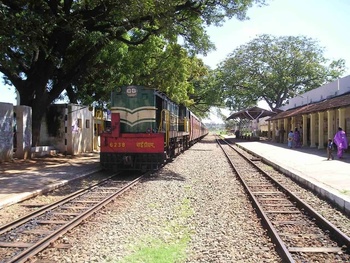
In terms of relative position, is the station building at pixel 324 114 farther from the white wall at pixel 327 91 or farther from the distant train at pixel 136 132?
the distant train at pixel 136 132

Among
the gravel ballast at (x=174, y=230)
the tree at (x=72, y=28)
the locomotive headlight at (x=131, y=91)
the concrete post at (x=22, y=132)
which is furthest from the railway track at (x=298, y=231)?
the concrete post at (x=22, y=132)

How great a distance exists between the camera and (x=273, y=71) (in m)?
48.0

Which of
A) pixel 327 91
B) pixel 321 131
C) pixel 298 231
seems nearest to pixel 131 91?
pixel 298 231

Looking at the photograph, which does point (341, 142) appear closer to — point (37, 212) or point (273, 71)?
point (37, 212)

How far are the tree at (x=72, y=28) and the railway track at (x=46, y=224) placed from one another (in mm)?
7326

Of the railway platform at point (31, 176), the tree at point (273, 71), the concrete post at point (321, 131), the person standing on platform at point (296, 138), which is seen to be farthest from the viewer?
the tree at point (273, 71)

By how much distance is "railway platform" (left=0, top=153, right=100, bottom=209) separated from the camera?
348 inches

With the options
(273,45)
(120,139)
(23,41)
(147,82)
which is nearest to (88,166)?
(120,139)

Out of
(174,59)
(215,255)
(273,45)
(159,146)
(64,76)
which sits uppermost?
(273,45)

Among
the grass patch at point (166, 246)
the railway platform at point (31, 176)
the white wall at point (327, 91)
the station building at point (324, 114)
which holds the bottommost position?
the grass patch at point (166, 246)

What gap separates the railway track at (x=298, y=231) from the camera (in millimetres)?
5152

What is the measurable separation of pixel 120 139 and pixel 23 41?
16.9 ft

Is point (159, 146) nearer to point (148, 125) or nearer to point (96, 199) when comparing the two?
point (148, 125)

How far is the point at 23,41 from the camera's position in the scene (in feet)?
43.7
